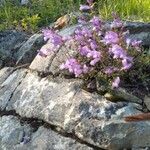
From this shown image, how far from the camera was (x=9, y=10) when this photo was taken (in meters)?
9.48

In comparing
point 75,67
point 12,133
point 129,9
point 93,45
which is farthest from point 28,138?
point 129,9

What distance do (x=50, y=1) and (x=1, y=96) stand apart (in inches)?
153

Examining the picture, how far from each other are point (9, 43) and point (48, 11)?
2.14 meters

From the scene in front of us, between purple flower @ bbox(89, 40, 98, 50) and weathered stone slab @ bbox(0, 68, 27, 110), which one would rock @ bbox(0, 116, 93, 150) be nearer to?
weathered stone slab @ bbox(0, 68, 27, 110)

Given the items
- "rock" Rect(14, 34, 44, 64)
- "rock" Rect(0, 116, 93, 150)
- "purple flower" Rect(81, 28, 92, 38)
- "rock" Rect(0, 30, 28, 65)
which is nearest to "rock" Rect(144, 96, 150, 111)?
"rock" Rect(0, 116, 93, 150)

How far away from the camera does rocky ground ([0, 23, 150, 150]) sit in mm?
4652

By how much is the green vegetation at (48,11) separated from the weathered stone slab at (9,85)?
6.47ft

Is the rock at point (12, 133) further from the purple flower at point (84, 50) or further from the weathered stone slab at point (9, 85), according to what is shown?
the purple flower at point (84, 50)

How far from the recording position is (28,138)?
5320mm

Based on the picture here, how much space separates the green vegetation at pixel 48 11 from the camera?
833 centimetres

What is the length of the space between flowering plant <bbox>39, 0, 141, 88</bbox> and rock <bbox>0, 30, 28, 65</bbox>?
171cm

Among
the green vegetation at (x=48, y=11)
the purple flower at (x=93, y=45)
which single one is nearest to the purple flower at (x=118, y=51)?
the purple flower at (x=93, y=45)

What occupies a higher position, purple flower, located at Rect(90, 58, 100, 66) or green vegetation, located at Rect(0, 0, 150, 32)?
purple flower, located at Rect(90, 58, 100, 66)

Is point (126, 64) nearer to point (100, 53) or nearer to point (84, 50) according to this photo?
point (100, 53)
